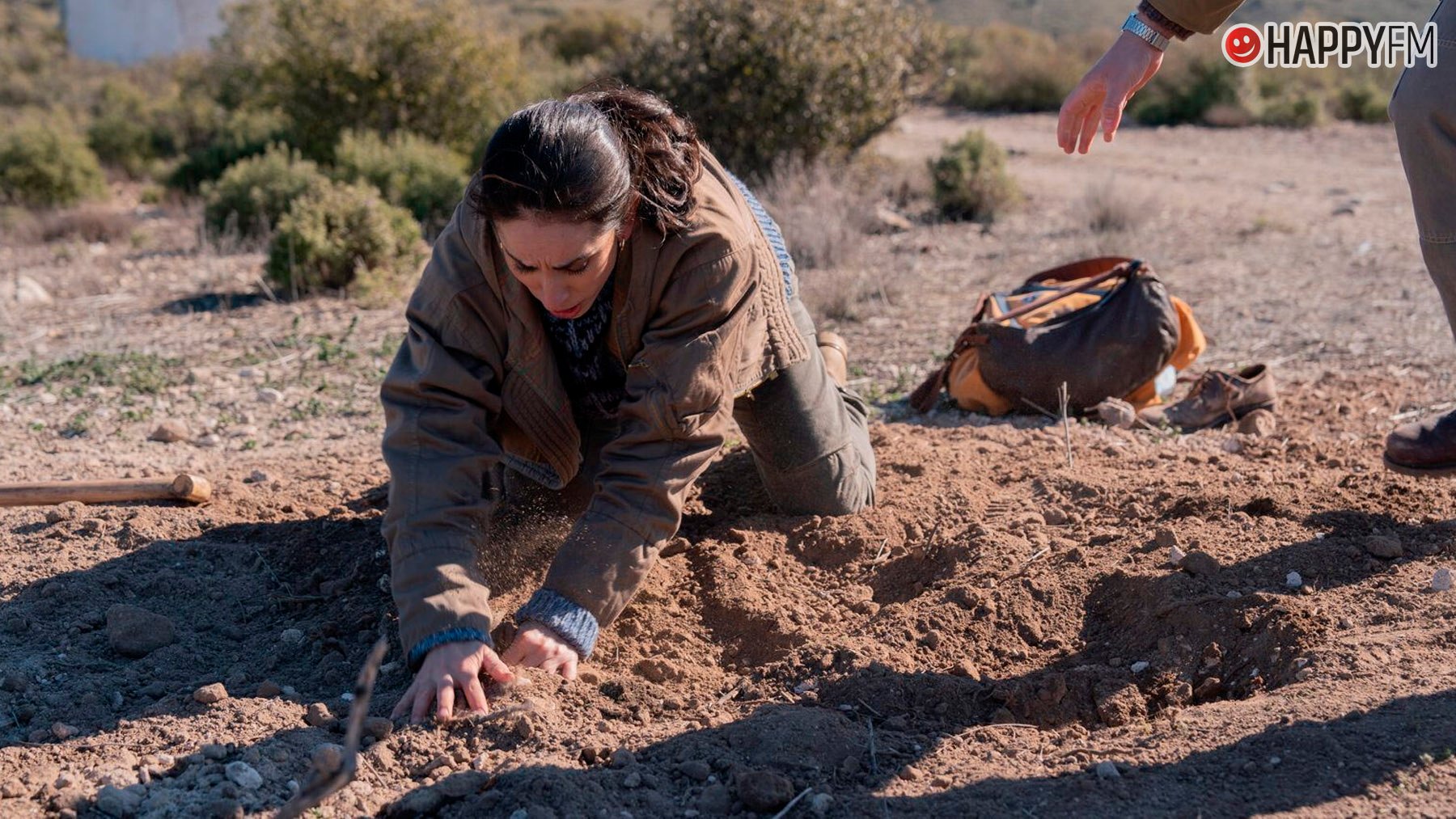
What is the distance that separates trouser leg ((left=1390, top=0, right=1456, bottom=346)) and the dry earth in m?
0.76

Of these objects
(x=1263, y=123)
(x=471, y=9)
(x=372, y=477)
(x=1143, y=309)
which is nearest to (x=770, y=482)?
(x=372, y=477)

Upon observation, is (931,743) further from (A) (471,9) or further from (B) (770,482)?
A: (A) (471,9)

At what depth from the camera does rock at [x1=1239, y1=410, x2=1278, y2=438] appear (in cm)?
394

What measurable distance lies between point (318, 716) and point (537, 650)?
433mm

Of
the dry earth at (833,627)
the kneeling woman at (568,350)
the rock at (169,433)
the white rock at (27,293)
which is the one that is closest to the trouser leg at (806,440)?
the dry earth at (833,627)

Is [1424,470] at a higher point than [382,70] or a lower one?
lower

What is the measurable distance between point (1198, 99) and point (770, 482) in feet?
46.3

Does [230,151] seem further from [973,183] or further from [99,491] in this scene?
[99,491]

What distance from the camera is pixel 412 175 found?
29.0 feet

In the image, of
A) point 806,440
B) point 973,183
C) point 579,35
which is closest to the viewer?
point 806,440

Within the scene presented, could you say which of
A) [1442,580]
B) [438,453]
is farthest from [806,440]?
[1442,580]

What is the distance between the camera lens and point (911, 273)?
6688 millimetres

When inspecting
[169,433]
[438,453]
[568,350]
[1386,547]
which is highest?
[568,350]

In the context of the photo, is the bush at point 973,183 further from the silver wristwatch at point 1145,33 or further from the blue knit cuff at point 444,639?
the blue knit cuff at point 444,639
